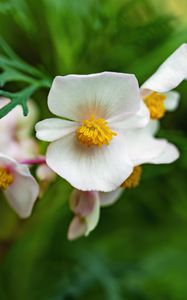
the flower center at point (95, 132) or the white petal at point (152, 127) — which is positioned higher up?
the flower center at point (95, 132)

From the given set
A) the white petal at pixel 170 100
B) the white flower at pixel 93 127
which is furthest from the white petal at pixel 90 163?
the white petal at pixel 170 100

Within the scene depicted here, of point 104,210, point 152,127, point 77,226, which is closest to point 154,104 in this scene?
point 152,127

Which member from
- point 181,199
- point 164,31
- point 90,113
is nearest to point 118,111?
point 90,113

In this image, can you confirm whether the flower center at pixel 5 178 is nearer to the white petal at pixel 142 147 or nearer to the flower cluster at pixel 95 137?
the flower cluster at pixel 95 137

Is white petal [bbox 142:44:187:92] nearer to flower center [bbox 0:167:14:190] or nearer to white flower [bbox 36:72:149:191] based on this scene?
white flower [bbox 36:72:149:191]

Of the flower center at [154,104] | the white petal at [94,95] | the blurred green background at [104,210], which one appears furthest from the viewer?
the blurred green background at [104,210]

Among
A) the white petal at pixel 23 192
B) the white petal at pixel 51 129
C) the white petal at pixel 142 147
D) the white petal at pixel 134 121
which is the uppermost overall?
the white petal at pixel 51 129

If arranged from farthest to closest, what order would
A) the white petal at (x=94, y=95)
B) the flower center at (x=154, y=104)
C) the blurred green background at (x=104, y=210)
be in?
the blurred green background at (x=104, y=210) → the flower center at (x=154, y=104) → the white petal at (x=94, y=95)

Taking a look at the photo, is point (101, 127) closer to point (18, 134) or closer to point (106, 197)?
point (106, 197)

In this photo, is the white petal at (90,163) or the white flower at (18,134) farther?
the white flower at (18,134)
